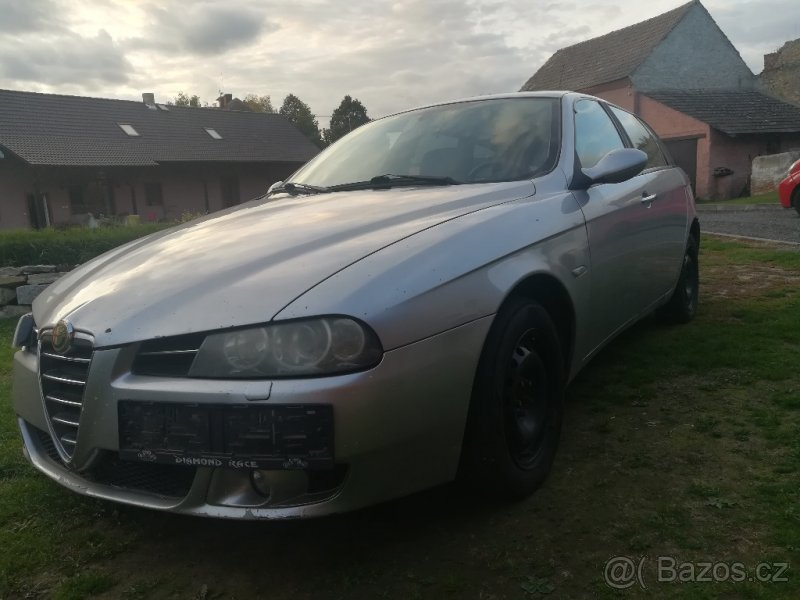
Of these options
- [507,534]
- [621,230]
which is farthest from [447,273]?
[621,230]

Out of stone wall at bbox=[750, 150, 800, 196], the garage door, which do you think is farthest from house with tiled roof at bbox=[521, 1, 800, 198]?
stone wall at bbox=[750, 150, 800, 196]

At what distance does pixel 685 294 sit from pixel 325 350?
3606 mm

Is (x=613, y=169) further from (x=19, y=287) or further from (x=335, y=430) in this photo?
(x=19, y=287)

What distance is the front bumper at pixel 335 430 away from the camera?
1.78 meters

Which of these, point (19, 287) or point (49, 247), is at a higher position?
point (49, 247)

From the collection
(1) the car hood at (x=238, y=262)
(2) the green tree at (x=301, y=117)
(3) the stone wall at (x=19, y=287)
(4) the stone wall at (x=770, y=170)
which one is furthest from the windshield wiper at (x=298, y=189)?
(2) the green tree at (x=301, y=117)

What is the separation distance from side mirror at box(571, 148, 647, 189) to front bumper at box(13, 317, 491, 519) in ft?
4.01

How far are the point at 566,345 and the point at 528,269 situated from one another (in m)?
0.59

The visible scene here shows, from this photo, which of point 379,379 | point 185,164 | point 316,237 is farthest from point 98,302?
point 185,164

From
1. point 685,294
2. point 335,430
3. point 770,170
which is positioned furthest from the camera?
point 770,170

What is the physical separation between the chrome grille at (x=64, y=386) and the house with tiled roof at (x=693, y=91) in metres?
23.7

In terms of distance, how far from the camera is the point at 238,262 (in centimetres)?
218

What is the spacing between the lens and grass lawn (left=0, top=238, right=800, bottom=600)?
6.42 feet

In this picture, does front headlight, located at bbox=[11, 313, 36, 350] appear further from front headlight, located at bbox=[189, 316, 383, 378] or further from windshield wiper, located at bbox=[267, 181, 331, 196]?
windshield wiper, located at bbox=[267, 181, 331, 196]
